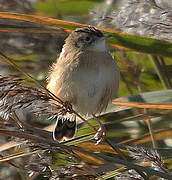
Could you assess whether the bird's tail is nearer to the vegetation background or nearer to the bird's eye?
the vegetation background

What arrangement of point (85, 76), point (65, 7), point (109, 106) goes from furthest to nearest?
point (65, 7)
point (109, 106)
point (85, 76)

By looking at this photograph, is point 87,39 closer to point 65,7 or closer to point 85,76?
point 85,76

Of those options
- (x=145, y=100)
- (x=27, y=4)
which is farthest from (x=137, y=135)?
(x=27, y=4)

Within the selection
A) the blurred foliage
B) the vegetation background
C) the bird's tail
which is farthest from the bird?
the blurred foliage

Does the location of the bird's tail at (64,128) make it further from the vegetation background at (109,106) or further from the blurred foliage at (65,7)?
the blurred foliage at (65,7)

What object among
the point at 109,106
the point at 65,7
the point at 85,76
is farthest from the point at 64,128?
the point at 65,7

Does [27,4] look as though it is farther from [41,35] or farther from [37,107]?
[37,107]
